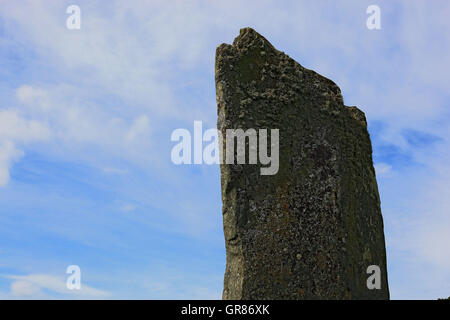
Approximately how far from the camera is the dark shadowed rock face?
6559mm

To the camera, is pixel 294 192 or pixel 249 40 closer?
pixel 294 192

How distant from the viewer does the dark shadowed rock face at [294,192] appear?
6.56 metres

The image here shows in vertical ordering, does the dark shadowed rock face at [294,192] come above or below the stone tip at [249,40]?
below

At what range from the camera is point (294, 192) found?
676 centimetres

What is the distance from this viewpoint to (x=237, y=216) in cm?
654

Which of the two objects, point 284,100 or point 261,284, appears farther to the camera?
point 284,100

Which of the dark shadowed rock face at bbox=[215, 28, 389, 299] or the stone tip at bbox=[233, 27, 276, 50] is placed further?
Answer: the stone tip at bbox=[233, 27, 276, 50]

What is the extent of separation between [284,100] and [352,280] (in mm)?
2324

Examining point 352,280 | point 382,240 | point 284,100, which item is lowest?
point 352,280

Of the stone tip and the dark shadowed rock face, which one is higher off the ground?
the stone tip

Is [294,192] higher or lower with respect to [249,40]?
lower
